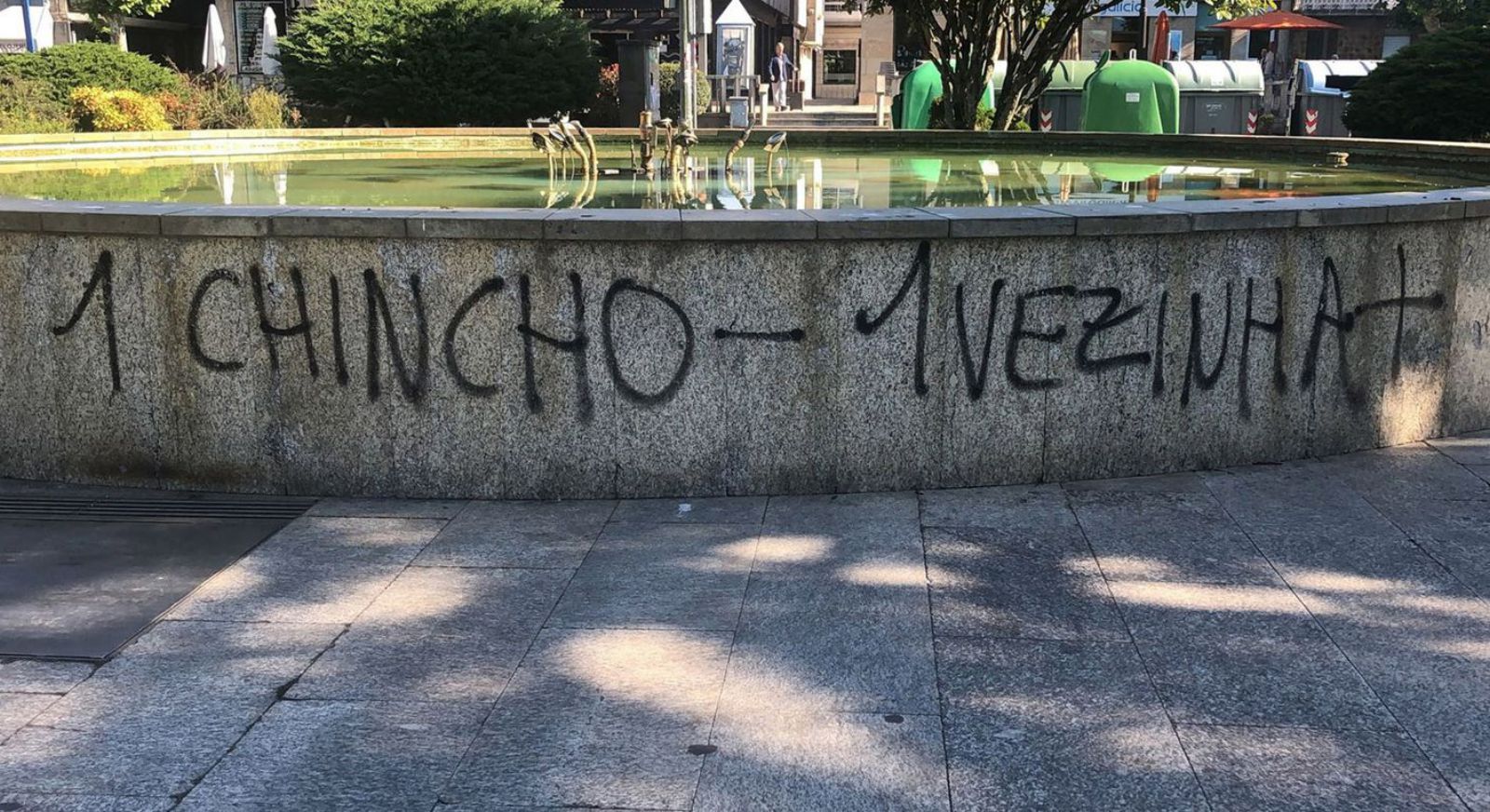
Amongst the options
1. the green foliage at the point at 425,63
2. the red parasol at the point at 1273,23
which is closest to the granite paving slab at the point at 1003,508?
the green foliage at the point at 425,63

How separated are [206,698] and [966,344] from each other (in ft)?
12.0

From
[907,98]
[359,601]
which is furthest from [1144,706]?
[907,98]

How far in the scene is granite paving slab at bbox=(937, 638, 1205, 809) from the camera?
3.75 m

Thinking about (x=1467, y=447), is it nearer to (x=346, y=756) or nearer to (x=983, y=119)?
(x=346, y=756)

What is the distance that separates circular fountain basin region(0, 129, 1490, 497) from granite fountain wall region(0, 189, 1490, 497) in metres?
0.01

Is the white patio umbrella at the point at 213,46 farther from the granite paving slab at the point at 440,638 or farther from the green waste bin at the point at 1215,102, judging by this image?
the granite paving slab at the point at 440,638

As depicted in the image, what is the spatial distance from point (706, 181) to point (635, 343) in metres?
7.00

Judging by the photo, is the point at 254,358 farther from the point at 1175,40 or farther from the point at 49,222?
the point at 1175,40

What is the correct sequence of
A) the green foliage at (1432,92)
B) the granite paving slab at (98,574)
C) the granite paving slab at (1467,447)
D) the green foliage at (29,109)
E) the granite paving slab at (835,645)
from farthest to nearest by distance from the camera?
the green foliage at (29,109)
the green foliage at (1432,92)
the granite paving slab at (1467,447)
the granite paving slab at (98,574)
the granite paving slab at (835,645)

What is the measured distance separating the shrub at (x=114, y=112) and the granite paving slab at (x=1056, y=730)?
19.3m

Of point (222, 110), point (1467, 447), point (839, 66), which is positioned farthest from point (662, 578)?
point (839, 66)

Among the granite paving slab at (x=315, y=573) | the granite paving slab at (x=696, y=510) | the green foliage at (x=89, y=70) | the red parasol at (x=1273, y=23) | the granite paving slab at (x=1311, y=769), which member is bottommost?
the granite paving slab at (x=1311, y=769)

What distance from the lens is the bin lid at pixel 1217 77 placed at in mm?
28062

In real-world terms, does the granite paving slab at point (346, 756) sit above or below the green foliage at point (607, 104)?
below
